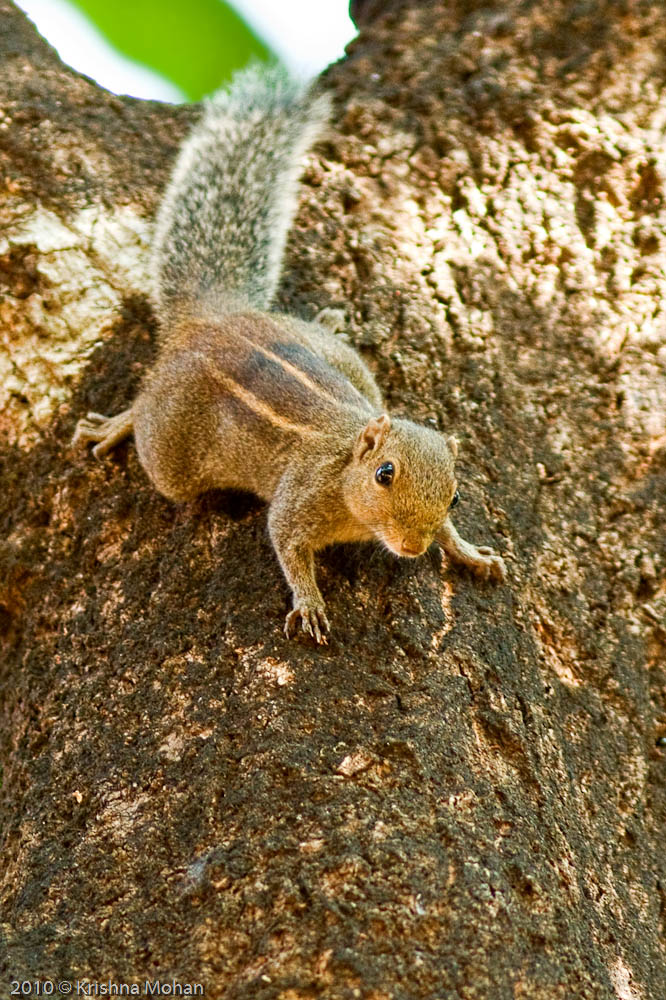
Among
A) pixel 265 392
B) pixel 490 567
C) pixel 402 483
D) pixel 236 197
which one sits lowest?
pixel 490 567

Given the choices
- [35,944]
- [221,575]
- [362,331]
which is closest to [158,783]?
[35,944]

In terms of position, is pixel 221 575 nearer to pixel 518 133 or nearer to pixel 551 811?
pixel 551 811

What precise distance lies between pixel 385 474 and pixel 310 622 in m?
0.72

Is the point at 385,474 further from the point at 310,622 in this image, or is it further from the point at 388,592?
the point at 310,622

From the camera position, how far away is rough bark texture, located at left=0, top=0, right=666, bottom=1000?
2.29 meters

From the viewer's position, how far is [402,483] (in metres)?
3.38

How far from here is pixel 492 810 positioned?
8.19 feet

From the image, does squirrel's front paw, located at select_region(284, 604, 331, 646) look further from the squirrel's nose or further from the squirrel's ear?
the squirrel's ear

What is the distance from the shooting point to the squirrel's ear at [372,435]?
3.41m

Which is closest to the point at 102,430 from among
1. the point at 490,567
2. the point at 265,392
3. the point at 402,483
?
the point at 265,392

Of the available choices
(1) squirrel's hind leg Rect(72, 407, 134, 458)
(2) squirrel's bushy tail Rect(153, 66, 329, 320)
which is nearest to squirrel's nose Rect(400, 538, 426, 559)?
(1) squirrel's hind leg Rect(72, 407, 134, 458)

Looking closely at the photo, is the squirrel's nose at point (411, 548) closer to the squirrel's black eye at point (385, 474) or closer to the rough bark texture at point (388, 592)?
the rough bark texture at point (388, 592)

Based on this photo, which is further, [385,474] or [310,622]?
[385,474]

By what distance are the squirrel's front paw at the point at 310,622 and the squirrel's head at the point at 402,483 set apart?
388 mm
